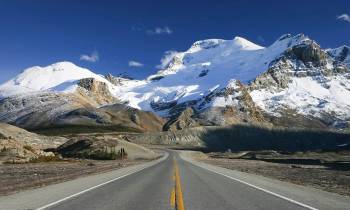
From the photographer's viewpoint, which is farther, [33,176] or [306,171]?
[306,171]

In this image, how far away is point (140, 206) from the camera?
631 inches

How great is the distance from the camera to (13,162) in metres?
56.8

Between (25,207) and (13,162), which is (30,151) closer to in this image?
(13,162)

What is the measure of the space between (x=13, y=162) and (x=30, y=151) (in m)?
13.8

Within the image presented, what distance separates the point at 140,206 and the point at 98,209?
1527 millimetres

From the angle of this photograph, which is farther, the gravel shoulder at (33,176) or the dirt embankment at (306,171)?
the dirt embankment at (306,171)

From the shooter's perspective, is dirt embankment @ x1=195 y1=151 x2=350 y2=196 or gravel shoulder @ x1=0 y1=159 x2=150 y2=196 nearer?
gravel shoulder @ x1=0 y1=159 x2=150 y2=196

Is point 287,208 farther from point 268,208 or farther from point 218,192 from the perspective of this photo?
point 218,192

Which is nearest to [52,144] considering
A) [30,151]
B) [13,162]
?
[30,151]

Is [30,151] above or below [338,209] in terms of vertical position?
above

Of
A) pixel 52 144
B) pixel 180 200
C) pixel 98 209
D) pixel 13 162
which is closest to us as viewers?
pixel 98 209

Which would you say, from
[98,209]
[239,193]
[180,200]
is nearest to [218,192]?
[239,193]

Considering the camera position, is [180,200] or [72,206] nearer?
[72,206]

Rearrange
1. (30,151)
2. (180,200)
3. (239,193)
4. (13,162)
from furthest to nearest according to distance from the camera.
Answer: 1. (30,151)
2. (13,162)
3. (239,193)
4. (180,200)
